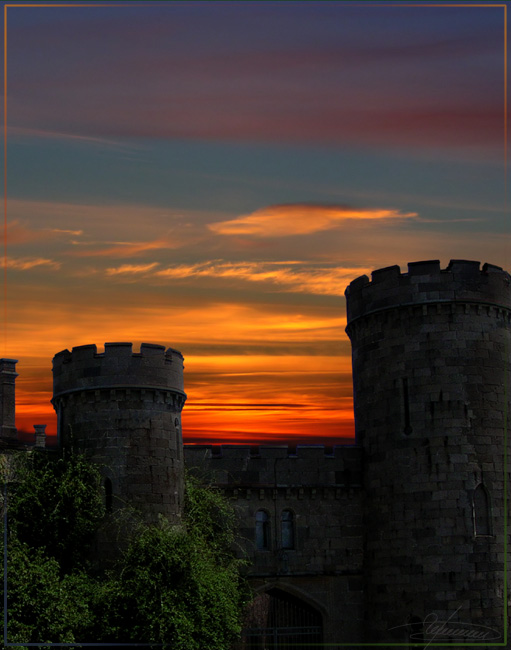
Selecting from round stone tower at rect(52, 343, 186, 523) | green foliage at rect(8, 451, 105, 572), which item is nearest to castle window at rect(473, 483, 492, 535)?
round stone tower at rect(52, 343, 186, 523)

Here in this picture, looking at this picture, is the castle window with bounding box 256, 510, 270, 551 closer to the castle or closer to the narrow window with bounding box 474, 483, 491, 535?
the castle

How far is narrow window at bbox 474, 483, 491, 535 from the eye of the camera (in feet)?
126

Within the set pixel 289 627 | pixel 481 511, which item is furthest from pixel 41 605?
pixel 481 511

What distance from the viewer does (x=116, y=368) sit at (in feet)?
121

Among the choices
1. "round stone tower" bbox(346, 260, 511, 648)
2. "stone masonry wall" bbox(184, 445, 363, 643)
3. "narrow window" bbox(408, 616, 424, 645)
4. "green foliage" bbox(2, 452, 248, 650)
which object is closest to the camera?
"green foliage" bbox(2, 452, 248, 650)

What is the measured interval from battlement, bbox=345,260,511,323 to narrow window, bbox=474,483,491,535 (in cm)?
624

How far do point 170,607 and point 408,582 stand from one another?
860cm

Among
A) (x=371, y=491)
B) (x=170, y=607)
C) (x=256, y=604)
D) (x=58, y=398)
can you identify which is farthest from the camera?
(x=256, y=604)

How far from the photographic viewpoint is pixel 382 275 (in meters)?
41.0

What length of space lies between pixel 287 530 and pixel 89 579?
8279 millimetres

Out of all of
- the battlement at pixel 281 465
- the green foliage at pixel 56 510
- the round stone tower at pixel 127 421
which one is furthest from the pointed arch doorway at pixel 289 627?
the green foliage at pixel 56 510

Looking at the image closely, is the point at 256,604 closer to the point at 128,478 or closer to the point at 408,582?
the point at 408,582

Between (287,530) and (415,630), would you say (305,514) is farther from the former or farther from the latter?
(415,630)

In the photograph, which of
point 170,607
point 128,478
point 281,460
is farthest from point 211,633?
point 281,460
